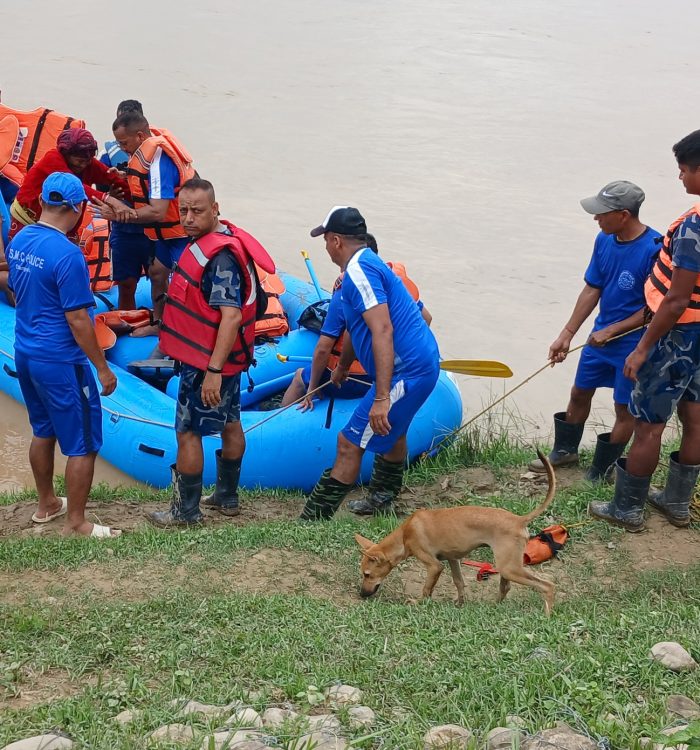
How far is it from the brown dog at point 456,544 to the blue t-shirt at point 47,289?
1864 mm

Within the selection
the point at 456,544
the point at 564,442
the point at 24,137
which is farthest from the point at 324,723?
the point at 24,137

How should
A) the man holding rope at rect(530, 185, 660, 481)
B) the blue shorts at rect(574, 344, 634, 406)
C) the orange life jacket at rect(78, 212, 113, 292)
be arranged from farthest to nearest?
1. the orange life jacket at rect(78, 212, 113, 292)
2. the blue shorts at rect(574, 344, 634, 406)
3. the man holding rope at rect(530, 185, 660, 481)

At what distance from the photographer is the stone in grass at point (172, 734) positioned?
3.09m

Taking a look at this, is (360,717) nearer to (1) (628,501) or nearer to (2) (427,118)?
(1) (628,501)

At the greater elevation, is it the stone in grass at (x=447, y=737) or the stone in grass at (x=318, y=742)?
the stone in grass at (x=447, y=737)

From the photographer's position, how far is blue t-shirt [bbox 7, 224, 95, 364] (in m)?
5.10

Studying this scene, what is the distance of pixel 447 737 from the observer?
3109 mm

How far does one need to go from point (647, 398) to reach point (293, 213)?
30.8 feet

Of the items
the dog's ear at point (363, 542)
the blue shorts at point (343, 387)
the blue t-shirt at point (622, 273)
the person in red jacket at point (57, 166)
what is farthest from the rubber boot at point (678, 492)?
the person in red jacket at point (57, 166)

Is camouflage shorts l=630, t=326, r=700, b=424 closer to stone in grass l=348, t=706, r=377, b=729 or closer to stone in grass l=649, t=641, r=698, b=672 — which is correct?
stone in grass l=649, t=641, r=698, b=672

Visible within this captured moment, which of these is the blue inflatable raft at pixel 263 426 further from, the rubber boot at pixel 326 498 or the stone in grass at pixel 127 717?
the stone in grass at pixel 127 717

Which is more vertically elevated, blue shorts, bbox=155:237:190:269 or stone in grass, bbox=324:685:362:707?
blue shorts, bbox=155:237:190:269

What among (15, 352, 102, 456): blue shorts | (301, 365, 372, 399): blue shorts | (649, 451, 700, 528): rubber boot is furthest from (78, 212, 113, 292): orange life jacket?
(649, 451, 700, 528): rubber boot

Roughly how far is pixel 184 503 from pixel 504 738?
3.05 meters
